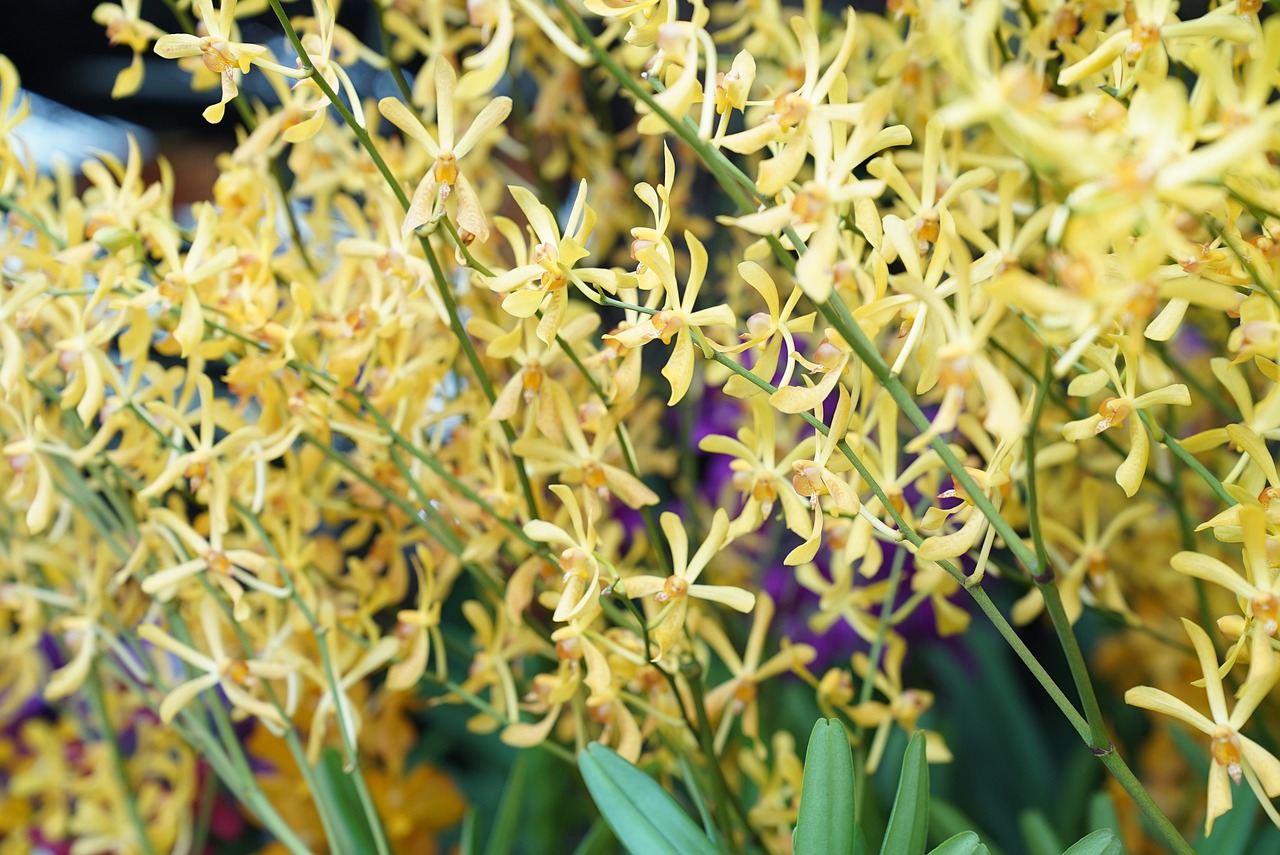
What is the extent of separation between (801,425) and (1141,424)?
1.18 ft

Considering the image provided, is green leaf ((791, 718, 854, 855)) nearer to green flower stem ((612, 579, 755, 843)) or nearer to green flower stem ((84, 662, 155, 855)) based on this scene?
green flower stem ((612, 579, 755, 843))

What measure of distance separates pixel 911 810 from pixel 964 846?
4 centimetres

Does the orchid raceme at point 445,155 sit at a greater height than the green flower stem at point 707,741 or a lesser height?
greater

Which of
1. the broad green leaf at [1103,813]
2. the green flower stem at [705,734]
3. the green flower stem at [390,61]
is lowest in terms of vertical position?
the broad green leaf at [1103,813]

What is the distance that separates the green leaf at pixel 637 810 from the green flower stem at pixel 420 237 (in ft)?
0.36

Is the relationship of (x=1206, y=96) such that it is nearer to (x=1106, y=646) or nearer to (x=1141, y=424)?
(x=1141, y=424)

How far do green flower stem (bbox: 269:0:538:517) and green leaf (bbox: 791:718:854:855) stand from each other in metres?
0.15

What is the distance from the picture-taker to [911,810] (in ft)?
1.21

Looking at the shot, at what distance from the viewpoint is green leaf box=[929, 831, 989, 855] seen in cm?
33

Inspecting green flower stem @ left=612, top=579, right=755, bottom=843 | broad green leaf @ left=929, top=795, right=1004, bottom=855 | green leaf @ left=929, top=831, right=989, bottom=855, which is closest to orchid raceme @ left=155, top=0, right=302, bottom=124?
green flower stem @ left=612, top=579, right=755, bottom=843

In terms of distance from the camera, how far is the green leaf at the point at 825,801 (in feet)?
1.15

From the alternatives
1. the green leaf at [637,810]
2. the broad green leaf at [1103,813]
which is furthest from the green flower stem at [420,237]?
the broad green leaf at [1103,813]

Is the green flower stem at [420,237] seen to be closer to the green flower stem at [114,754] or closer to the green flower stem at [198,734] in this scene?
the green flower stem at [198,734]

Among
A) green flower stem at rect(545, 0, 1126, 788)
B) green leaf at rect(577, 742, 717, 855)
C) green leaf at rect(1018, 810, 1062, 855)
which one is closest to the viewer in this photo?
green flower stem at rect(545, 0, 1126, 788)
